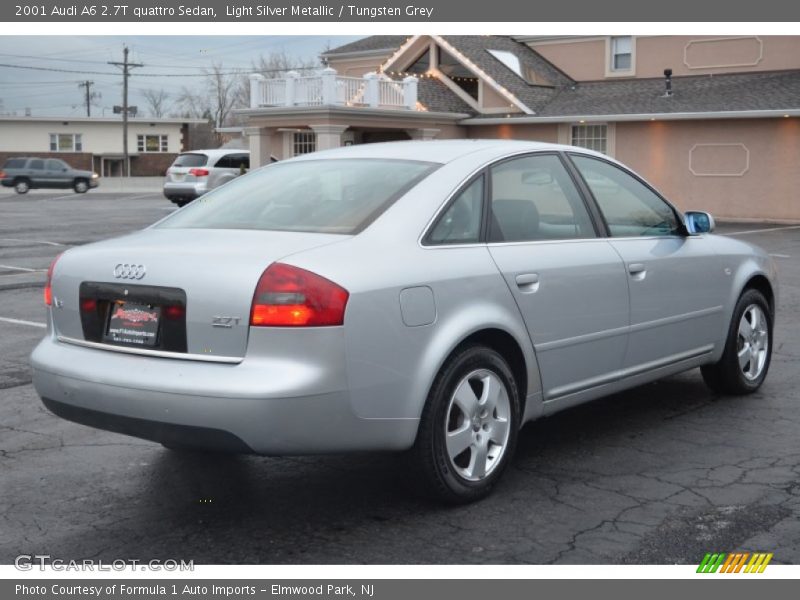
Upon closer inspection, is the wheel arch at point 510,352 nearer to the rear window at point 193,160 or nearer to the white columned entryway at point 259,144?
the white columned entryway at point 259,144

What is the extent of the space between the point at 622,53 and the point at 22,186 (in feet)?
96.5

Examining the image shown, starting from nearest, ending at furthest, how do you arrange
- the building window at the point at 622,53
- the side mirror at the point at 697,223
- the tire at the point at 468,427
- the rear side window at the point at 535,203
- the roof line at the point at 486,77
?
the tire at the point at 468,427 < the rear side window at the point at 535,203 < the side mirror at the point at 697,223 < the roof line at the point at 486,77 < the building window at the point at 622,53

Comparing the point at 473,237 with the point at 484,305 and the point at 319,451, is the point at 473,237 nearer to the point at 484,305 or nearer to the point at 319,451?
the point at 484,305

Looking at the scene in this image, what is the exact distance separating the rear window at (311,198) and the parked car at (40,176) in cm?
4752

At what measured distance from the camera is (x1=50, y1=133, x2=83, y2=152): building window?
243 feet

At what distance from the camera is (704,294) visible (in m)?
6.64

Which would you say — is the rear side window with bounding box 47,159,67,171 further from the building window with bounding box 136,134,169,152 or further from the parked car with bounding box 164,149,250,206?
the building window with bounding box 136,134,169,152

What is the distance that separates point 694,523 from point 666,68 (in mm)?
Answer: 29096

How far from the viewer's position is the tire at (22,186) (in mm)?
50050

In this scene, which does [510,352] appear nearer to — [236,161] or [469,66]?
[469,66]

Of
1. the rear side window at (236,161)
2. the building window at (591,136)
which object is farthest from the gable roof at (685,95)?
the rear side window at (236,161)

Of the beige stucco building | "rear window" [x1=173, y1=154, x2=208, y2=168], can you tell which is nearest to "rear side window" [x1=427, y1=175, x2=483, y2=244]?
the beige stucco building

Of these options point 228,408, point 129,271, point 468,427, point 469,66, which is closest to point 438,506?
point 468,427

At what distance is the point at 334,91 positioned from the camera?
102ft
